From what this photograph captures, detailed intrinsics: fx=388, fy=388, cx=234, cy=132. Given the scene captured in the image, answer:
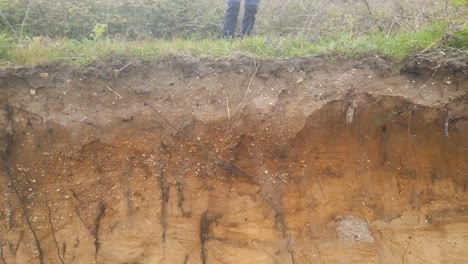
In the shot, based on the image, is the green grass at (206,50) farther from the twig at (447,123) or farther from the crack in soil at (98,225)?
the crack in soil at (98,225)

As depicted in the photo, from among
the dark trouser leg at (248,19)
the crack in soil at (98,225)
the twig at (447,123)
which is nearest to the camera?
the twig at (447,123)

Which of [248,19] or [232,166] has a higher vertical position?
[248,19]

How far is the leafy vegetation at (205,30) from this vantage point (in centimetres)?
334

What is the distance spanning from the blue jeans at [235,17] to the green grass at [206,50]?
886 millimetres

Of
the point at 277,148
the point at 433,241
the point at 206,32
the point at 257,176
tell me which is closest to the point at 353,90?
the point at 277,148

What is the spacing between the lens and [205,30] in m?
4.92

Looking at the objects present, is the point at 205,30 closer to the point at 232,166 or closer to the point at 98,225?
the point at 232,166

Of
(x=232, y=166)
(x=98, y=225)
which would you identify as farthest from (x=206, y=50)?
(x=98, y=225)

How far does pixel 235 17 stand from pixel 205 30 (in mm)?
612

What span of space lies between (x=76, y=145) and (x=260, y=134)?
1.54 metres

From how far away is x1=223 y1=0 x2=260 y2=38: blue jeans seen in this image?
4.38 m

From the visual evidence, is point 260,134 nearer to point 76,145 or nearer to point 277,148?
point 277,148

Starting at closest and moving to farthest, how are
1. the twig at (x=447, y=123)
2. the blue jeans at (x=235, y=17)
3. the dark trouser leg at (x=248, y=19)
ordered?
the twig at (x=447, y=123) < the blue jeans at (x=235, y=17) < the dark trouser leg at (x=248, y=19)

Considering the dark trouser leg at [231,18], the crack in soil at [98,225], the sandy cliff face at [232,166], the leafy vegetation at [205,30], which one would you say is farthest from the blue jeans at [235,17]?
the crack in soil at [98,225]
